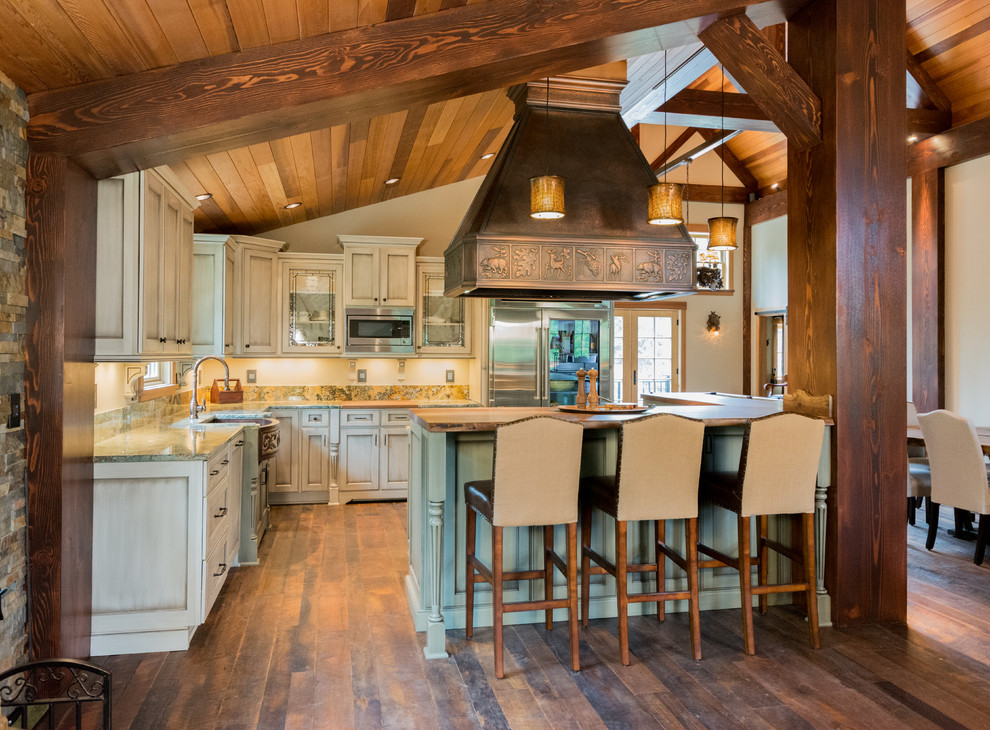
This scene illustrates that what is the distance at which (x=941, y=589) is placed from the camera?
12.5ft

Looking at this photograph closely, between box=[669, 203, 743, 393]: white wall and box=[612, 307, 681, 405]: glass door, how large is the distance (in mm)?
180

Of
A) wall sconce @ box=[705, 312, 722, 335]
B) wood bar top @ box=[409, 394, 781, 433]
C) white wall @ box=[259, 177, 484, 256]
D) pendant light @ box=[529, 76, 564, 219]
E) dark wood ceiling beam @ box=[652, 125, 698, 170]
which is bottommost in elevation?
wood bar top @ box=[409, 394, 781, 433]

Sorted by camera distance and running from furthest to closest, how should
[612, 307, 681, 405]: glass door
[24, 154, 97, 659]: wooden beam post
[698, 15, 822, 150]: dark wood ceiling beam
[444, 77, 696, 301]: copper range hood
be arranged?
1. [612, 307, 681, 405]: glass door
2. [444, 77, 696, 301]: copper range hood
3. [698, 15, 822, 150]: dark wood ceiling beam
4. [24, 154, 97, 659]: wooden beam post

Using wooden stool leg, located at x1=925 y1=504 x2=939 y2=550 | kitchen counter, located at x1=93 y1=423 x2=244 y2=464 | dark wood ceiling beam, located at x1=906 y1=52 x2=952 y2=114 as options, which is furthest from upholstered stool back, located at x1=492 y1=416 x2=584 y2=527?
dark wood ceiling beam, located at x1=906 y1=52 x2=952 y2=114

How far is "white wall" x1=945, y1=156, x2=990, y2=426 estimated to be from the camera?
6.29 m

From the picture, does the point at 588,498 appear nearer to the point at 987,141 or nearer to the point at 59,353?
the point at 59,353

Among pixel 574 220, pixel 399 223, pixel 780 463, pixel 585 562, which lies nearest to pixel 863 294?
pixel 780 463

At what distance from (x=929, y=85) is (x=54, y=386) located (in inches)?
301

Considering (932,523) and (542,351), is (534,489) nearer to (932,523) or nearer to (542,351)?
(932,523)

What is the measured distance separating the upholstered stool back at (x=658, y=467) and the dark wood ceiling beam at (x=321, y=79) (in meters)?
1.61

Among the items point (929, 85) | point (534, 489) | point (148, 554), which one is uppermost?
point (929, 85)

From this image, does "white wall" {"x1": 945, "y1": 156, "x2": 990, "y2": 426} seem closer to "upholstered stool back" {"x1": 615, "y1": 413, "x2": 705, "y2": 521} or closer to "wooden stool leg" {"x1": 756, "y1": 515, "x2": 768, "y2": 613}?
"wooden stool leg" {"x1": 756, "y1": 515, "x2": 768, "y2": 613}

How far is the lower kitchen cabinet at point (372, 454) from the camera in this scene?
618 centimetres

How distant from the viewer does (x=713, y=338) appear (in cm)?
952
